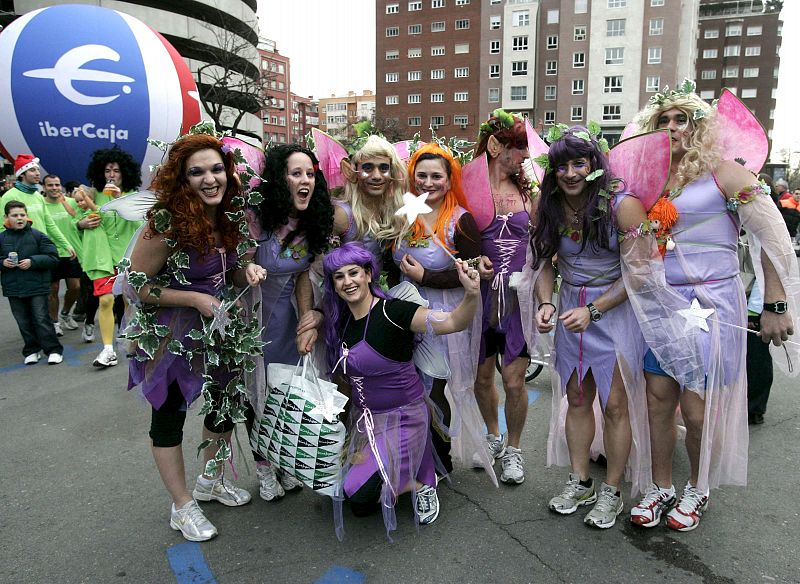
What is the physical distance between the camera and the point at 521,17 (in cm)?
4675

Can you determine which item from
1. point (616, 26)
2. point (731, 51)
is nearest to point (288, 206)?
point (616, 26)

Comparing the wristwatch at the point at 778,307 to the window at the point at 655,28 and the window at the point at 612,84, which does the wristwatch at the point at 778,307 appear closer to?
the window at the point at 612,84

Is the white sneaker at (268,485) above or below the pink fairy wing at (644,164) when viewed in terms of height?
below

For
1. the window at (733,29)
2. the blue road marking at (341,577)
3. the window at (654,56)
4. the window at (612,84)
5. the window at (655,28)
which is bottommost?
the blue road marking at (341,577)

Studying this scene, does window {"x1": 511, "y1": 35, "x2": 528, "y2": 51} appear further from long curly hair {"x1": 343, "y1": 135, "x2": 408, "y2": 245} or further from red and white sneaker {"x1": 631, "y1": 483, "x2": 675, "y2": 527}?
red and white sneaker {"x1": 631, "y1": 483, "x2": 675, "y2": 527}

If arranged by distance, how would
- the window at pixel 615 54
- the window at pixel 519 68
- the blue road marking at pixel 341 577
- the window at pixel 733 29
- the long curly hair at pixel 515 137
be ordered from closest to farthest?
the blue road marking at pixel 341 577 → the long curly hair at pixel 515 137 → the window at pixel 615 54 → the window at pixel 519 68 → the window at pixel 733 29

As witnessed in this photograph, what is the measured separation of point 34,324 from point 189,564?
14.6 ft

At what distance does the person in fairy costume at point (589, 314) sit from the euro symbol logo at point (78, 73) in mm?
7633

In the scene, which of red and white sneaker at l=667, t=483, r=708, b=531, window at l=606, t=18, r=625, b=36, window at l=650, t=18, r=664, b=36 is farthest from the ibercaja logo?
window at l=650, t=18, r=664, b=36

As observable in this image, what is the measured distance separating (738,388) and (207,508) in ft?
9.06

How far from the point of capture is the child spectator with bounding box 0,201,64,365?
5.66 meters

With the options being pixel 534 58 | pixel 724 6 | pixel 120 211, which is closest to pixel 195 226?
pixel 120 211

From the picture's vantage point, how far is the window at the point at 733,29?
217ft

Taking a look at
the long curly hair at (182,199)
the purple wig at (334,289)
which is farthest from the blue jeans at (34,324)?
the purple wig at (334,289)
